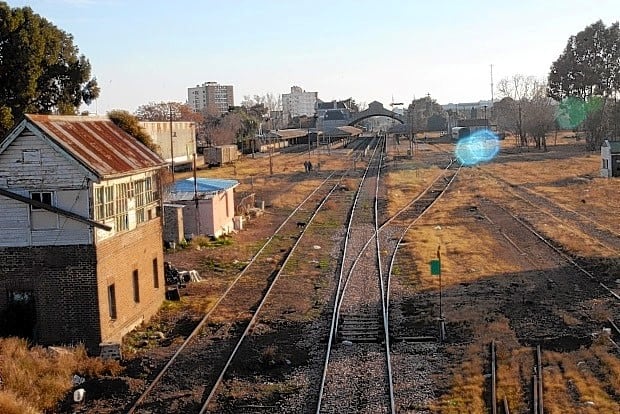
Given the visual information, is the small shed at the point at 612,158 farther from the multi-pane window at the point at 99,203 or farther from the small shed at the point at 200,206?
the multi-pane window at the point at 99,203

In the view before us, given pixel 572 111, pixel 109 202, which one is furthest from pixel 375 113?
pixel 109 202

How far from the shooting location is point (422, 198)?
153 feet

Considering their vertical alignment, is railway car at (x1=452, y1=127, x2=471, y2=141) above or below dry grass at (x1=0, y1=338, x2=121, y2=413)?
above

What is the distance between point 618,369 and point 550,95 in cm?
8862

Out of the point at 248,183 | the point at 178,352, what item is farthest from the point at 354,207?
the point at 178,352

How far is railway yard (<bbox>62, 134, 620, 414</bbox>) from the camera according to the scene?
13469 mm

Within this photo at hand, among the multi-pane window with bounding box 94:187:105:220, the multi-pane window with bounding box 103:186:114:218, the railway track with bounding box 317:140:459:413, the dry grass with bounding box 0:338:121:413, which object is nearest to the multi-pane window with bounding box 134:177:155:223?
the multi-pane window with bounding box 103:186:114:218

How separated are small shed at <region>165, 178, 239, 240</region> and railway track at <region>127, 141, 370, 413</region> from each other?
3.06 metres

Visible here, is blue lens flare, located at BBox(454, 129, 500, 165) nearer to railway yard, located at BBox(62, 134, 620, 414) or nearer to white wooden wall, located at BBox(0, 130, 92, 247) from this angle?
railway yard, located at BBox(62, 134, 620, 414)

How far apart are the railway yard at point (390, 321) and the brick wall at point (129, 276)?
1.55 ft

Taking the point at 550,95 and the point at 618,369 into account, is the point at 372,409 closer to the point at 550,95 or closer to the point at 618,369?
the point at 618,369

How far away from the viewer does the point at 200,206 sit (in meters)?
31.2

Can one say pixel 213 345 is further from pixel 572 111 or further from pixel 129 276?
pixel 572 111

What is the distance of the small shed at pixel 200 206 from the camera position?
3112cm
